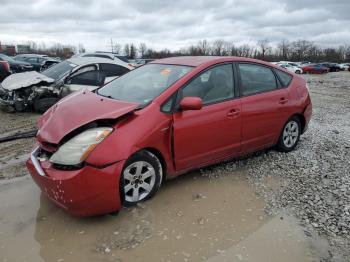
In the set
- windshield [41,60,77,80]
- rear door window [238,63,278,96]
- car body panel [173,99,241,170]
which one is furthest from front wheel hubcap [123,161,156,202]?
windshield [41,60,77,80]

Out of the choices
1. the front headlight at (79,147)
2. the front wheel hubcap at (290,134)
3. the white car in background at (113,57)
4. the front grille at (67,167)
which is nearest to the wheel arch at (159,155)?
the front headlight at (79,147)

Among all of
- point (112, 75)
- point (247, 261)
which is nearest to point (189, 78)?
point (247, 261)

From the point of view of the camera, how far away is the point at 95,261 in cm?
292

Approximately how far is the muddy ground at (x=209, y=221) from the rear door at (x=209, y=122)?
0.42 m

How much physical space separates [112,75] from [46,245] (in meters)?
7.03

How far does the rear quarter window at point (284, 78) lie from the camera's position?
5.37 metres

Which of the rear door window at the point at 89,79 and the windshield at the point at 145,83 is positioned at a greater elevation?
the windshield at the point at 145,83

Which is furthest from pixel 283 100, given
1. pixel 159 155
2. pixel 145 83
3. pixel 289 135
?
pixel 159 155

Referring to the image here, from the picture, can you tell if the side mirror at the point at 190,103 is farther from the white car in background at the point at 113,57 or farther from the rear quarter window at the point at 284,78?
the white car in background at the point at 113,57

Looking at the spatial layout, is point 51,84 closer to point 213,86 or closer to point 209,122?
point 213,86

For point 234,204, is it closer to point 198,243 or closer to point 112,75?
point 198,243

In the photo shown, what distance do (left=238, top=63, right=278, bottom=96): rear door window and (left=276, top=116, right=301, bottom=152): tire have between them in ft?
2.31

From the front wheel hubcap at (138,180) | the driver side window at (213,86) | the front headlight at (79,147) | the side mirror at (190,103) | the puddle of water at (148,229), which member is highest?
the driver side window at (213,86)

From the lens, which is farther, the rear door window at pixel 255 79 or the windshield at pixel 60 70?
the windshield at pixel 60 70
